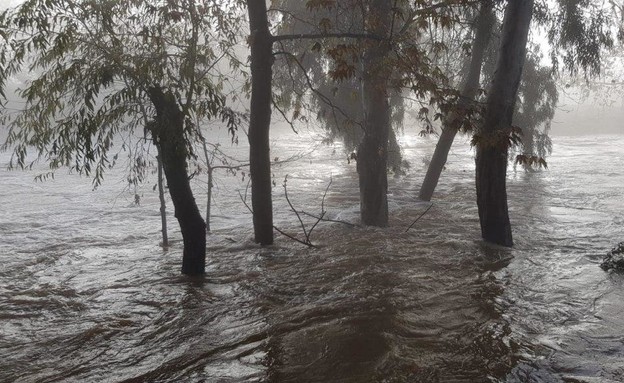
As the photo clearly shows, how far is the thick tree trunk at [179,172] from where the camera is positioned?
22.2 ft

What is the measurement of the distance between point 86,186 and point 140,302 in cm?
1389

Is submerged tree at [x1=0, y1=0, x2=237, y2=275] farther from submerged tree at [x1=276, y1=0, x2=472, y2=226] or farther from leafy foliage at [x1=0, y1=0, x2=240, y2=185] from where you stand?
submerged tree at [x1=276, y1=0, x2=472, y2=226]

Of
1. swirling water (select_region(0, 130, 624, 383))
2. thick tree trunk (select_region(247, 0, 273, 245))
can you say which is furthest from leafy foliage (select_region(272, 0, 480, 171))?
swirling water (select_region(0, 130, 624, 383))

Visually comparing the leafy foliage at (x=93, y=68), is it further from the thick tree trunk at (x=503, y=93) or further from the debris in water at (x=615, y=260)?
the debris in water at (x=615, y=260)

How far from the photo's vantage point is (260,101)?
8422 mm

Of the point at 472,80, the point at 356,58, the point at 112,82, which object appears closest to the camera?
the point at 112,82

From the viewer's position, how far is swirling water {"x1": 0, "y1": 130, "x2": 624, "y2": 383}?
5012 millimetres

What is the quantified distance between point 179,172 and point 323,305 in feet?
7.71

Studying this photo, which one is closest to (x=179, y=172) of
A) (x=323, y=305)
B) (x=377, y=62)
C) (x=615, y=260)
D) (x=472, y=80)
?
(x=323, y=305)

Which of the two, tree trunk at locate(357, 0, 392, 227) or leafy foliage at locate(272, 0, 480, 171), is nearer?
leafy foliage at locate(272, 0, 480, 171)

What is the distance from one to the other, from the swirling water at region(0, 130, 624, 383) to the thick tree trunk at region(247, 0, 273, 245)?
99 cm

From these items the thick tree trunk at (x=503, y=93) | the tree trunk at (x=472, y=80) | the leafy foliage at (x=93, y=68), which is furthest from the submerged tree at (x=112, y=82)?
the tree trunk at (x=472, y=80)

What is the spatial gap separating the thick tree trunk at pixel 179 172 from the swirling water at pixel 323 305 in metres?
0.34

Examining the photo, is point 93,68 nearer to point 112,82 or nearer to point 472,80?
point 112,82
